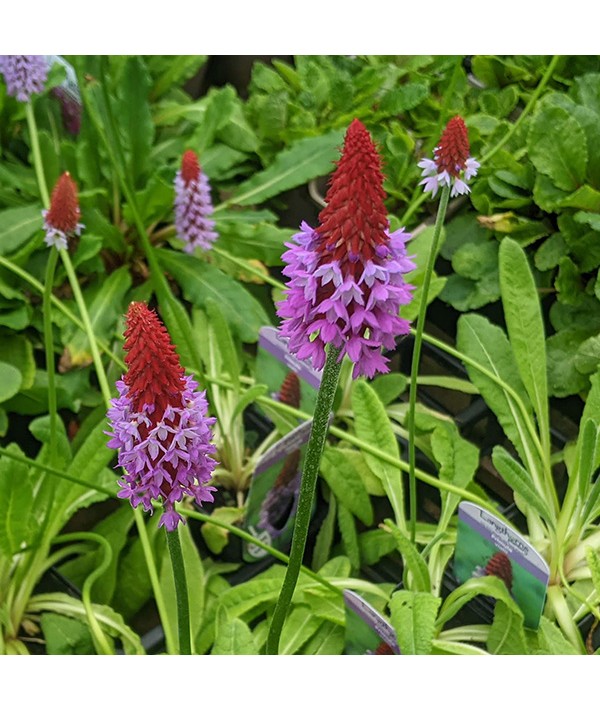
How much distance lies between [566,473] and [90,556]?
865 mm

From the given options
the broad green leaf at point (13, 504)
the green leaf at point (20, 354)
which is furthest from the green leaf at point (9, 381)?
the broad green leaf at point (13, 504)

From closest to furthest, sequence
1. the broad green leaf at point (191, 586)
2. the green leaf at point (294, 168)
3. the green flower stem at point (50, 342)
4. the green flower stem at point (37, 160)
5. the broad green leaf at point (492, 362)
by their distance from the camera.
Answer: the green flower stem at point (50, 342) < the broad green leaf at point (191, 586) < the broad green leaf at point (492, 362) < the green flower stem at point (37, 160) < the green leaf at point (294, 168)

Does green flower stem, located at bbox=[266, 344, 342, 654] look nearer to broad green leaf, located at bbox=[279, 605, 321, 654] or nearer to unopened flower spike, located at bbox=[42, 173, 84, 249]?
broad green leaf, located at bbox=[279, 605, 321, 654]

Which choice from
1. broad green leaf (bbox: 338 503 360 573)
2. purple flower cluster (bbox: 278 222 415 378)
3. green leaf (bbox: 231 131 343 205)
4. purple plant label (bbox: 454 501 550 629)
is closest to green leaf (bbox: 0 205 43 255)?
green leaf (bbox: 231 131 343 205)

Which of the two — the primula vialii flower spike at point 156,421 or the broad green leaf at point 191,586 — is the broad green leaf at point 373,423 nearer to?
the broad green leaf at point 191,586

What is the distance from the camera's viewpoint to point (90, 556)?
1604 mm

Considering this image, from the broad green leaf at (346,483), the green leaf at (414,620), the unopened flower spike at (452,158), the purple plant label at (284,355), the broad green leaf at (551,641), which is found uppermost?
the unopened flower spike at (452,158)

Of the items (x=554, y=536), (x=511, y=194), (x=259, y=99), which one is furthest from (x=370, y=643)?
(x=259, y=99)

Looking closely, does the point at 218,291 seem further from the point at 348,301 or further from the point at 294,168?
the point at 348,301

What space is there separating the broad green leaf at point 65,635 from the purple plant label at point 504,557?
23.4 inches

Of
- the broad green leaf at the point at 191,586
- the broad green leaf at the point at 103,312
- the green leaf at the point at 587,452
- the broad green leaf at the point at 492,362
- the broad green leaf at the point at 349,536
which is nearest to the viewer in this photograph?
the green leaf at the point at 587,452

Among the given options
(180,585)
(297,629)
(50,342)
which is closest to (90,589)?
(297,629)

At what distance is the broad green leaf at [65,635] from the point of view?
4.81ft

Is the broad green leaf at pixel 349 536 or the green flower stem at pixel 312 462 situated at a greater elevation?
the green flower stem at pixel 312 462
